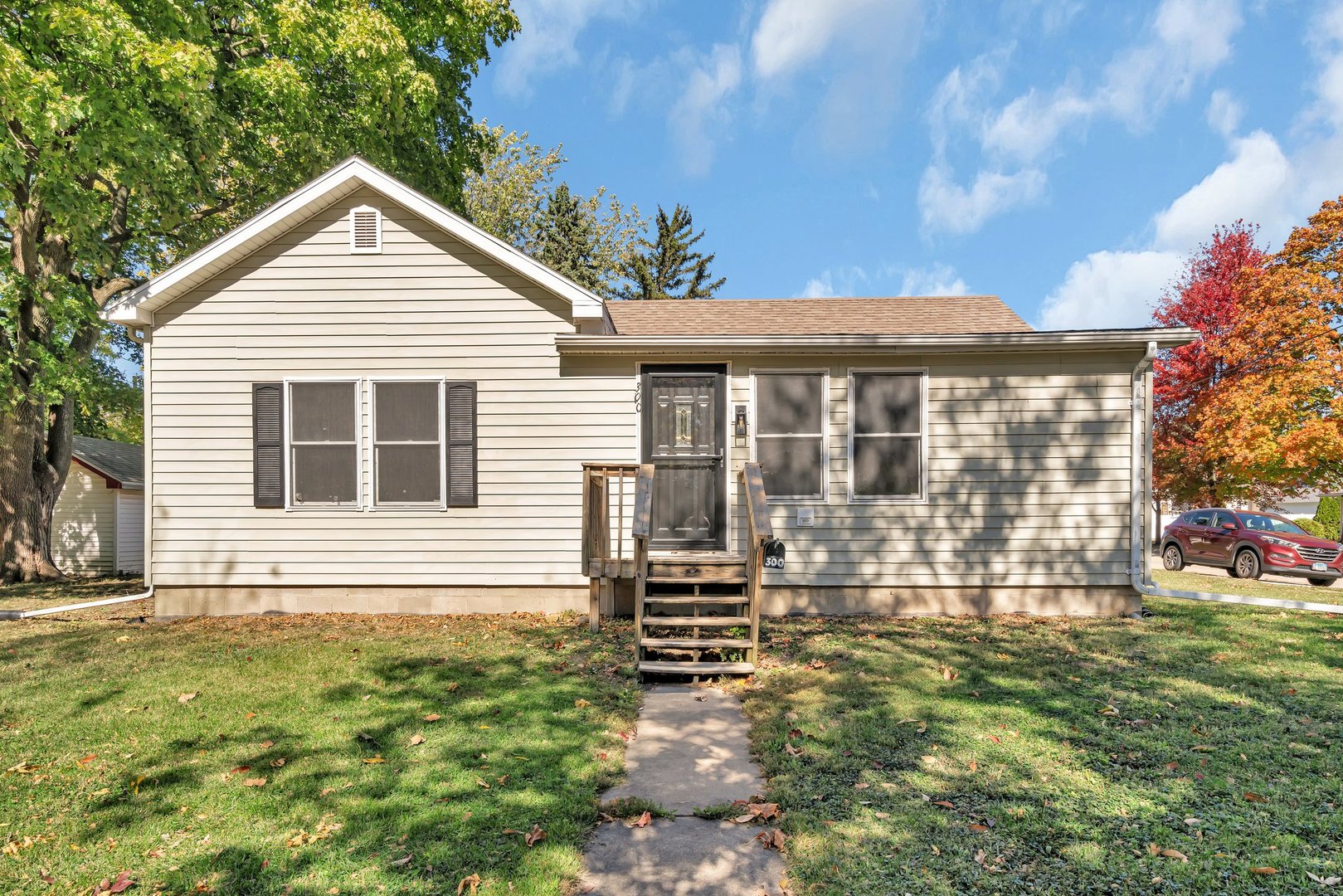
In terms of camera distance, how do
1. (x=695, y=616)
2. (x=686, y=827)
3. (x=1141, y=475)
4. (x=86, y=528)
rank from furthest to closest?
1. (x=86, y=528)
2. (x=1141, y=475)
3. (x=695, y=616)
4. (x=686, y=827)

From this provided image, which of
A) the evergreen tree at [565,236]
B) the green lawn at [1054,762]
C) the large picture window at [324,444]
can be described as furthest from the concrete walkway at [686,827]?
the evergreen tree at [565,236]

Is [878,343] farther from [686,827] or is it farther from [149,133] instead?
[149,133]

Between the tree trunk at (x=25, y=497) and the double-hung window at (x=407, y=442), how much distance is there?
7088 mm

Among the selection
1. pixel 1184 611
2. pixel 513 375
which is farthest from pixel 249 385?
pixel 1184 611

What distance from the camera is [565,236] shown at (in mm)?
25859

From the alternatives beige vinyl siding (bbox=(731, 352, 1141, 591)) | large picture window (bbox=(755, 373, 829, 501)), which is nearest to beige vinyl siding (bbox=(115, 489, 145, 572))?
large picture window (bbox=(755, 373, 829, 501))

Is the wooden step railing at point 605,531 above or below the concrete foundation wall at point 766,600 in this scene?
above

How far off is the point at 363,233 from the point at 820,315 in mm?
6216

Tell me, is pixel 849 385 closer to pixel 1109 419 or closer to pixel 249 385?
pixel 1109 419

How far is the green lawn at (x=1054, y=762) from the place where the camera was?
262 cm

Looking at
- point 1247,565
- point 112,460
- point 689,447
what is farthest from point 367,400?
point 1247,565

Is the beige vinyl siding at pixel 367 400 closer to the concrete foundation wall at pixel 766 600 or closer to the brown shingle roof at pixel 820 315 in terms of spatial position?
the concrete foundation wall at pixel 766 600

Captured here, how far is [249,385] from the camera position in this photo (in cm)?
734

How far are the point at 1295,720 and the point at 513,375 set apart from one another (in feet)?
23.7
